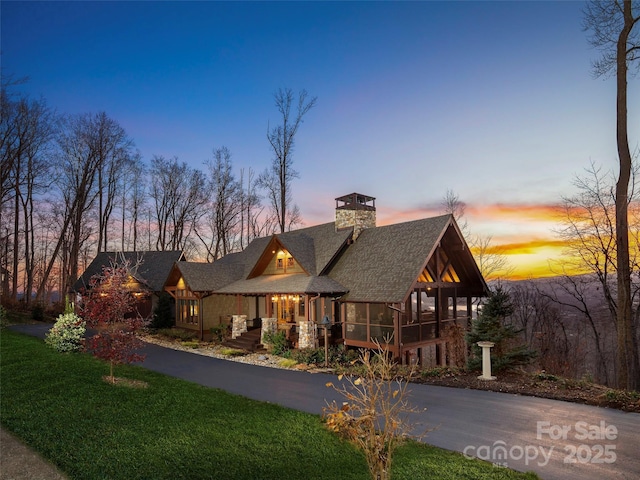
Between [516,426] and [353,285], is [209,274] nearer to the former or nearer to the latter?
[353,285]

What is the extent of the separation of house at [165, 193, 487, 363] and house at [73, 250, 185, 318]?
15.6 ft

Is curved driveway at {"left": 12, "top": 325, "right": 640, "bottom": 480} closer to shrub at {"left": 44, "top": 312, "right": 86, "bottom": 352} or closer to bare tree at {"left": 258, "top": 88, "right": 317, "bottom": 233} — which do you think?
shrub at {"left": 44, "top": 312, "right": 86, "bottom": 352}

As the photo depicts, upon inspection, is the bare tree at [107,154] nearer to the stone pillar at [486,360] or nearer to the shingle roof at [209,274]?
the shingle roof at [209,274]

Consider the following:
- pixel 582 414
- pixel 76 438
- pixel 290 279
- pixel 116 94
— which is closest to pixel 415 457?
pixel 582 414

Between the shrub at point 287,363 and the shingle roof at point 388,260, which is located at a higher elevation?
the shingle roof at point 388,260

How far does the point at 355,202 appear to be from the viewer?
22344mm

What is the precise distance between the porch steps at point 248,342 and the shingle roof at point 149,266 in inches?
436

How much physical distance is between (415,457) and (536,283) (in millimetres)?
27717

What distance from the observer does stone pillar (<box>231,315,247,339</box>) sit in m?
22.1

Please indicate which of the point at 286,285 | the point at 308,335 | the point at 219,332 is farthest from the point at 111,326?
the point at 219,332

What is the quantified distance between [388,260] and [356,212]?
16.4 feet

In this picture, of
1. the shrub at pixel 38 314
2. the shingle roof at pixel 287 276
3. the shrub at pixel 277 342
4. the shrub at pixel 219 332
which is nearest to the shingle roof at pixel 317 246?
the shingle roof at pixel 287 276

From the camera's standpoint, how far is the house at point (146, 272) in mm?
28909

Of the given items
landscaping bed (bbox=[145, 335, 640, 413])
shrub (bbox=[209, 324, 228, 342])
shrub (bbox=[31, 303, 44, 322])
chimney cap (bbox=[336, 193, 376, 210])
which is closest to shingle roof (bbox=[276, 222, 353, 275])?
chimney cap (bbox=[336, 193, 376, 210])
